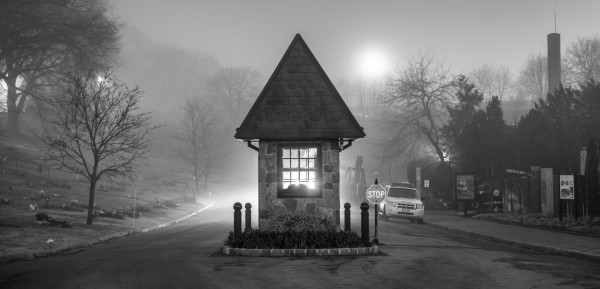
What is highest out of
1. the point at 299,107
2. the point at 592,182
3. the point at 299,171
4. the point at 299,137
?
the point at 299,107

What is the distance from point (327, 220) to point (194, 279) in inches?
306

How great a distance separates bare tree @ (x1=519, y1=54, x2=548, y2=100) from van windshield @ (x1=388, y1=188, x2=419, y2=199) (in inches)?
3059

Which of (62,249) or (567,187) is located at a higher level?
(567,187)

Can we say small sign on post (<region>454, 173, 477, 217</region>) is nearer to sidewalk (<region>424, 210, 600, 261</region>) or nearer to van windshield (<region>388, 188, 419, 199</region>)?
van windshield (<region>388, 188, 419, 199</region>)

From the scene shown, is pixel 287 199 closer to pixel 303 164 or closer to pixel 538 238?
pixel 303 164

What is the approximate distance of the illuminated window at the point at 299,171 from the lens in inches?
782

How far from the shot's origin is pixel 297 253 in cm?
1703

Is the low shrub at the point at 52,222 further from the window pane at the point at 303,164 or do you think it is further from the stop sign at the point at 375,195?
the stop sign at the point at 375,195

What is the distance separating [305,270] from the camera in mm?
13797

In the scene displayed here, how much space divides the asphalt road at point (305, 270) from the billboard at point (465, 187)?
62.9ft

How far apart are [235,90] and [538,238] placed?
4017 inches

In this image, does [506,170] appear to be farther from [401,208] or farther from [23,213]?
[23,213]

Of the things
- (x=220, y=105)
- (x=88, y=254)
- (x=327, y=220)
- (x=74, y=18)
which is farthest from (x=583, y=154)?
(x=220, y=105)

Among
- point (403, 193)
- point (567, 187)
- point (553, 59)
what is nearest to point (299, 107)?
point (567, 187)
